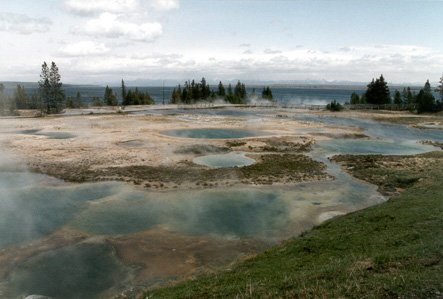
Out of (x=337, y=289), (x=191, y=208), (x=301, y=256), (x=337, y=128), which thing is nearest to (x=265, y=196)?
(x=191, y=208)

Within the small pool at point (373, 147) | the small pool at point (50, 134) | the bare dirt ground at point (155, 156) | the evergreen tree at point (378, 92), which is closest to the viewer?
the bare dirt ground at point (155, 156)

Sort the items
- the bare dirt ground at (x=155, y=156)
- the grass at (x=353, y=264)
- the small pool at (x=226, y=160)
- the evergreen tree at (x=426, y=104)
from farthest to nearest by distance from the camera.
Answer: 1. the evergreen tree at (x=426, y=104)
2. the small pool at (x=226, y=160)
3. the bare dirt ground at (x=155, y=156)
4. the grass at (x=353, y=264)

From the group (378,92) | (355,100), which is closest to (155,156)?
(378,92)

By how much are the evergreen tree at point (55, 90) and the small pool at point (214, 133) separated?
46.3 metres

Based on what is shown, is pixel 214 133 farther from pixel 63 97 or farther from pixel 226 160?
pixel 63 97

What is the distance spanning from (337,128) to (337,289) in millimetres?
50258

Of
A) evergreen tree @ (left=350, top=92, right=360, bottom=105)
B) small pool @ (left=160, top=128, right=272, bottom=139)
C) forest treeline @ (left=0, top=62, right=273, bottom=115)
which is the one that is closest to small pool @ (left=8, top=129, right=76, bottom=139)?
small pool @ (left=160, top=128, right=272, bottom=139)

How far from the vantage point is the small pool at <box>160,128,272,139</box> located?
148 ft

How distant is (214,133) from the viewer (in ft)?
158

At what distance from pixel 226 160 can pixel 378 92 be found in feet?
263

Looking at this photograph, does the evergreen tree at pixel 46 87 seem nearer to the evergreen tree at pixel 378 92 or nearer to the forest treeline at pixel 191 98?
the forest treeline at pixel 191 98

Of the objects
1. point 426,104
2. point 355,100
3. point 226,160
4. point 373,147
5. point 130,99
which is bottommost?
point 226,160

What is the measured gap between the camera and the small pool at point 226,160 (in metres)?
29.7

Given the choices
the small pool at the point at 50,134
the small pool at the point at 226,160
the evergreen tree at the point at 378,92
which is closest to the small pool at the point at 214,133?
the small pool at the point at 226,160
